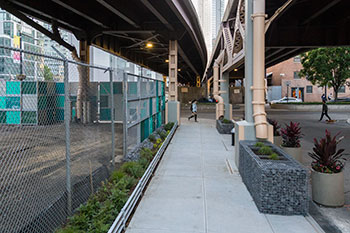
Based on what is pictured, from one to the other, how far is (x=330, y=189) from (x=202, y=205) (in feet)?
8.24

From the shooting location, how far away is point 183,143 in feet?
41.4

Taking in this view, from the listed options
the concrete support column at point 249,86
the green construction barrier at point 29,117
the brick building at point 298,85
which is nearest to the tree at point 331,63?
the brick building at point 298,85

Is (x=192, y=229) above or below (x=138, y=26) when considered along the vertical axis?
below

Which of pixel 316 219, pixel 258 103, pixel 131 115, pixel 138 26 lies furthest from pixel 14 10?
pixel 316 219

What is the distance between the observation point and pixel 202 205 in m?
5.57

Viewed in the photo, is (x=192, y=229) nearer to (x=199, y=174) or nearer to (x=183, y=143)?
(x=199, y=174)

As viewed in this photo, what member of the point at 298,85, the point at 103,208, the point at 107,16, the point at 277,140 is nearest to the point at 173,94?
the point at 107,16

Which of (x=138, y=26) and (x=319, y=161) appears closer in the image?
(x=319, y=161)

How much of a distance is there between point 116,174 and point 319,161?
4.34 meters

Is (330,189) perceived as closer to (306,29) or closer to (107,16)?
(306,29)

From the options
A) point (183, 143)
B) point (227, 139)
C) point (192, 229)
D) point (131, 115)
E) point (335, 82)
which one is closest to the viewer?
point (192, 229)

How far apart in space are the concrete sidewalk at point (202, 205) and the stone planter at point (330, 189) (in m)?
0.97

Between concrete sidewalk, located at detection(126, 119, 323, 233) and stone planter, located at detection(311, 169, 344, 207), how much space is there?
97 cm

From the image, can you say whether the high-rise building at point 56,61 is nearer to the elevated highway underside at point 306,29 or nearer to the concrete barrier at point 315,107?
the elevated highway underside at point 306,29
